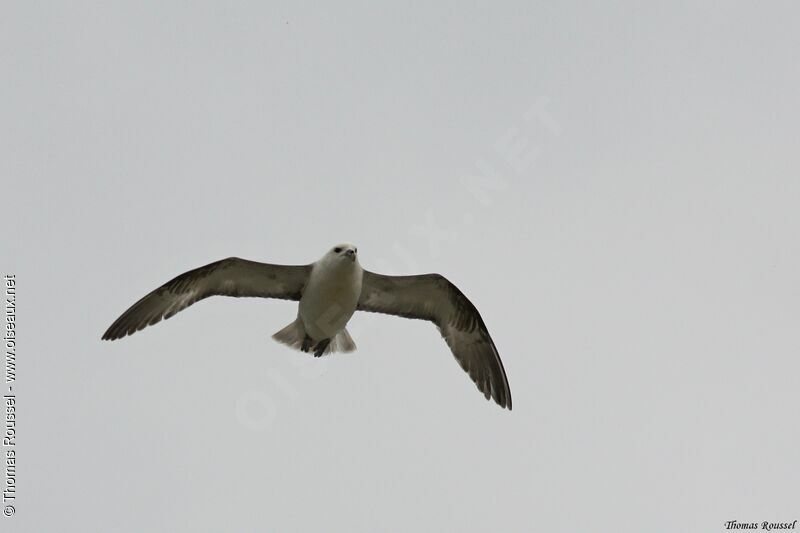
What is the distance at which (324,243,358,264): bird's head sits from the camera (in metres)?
11.3

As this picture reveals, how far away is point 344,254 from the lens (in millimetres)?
11305

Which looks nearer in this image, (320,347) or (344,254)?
(344,254)

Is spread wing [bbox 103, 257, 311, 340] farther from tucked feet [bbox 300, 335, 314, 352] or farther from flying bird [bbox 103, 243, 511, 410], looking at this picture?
tucked feet [bbox 300, 335, 314, 352]

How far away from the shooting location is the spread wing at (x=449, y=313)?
1248 cm

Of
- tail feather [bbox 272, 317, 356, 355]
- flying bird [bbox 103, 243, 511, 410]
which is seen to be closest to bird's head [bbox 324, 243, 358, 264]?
flying bird [bbox 103, 243, 511, 410]

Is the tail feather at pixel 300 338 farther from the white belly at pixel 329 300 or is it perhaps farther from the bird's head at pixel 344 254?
the bird's head at pixel 344 254

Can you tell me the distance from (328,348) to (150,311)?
252 centimetres

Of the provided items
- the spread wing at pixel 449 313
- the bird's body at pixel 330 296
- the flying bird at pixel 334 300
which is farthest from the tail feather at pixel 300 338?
the spread wing at pixel 449 313

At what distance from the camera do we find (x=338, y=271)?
37.3 feet

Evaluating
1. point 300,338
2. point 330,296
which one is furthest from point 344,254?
point 300,338

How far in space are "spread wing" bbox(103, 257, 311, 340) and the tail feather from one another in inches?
20.4

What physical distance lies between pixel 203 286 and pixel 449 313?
3.54 meters

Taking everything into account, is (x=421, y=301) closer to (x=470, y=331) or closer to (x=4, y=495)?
(x=470, y=331)

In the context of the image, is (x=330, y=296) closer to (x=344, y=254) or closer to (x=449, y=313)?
(x=344, y=254)
